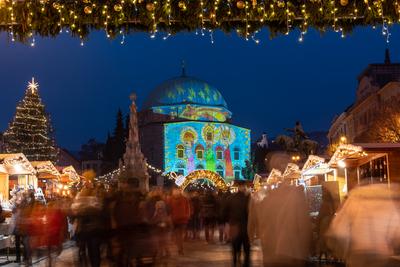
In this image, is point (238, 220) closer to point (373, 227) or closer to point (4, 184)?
point (373, 227)

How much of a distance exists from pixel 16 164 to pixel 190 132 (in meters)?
80.2

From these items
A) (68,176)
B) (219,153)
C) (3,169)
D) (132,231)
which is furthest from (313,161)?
(219,153)

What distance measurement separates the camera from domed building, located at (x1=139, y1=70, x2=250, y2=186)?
104m

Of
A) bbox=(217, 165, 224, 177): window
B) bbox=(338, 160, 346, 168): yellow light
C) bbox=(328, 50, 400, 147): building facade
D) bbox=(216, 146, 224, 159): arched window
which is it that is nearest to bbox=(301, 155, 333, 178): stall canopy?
bbox=(338, 160, 346, 168): yellow light

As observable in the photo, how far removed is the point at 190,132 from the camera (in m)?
105

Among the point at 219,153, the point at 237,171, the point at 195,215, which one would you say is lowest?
the point at 195,215

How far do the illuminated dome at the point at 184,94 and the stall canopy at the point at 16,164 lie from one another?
261 feet

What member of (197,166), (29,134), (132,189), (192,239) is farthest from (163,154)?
(132,189)

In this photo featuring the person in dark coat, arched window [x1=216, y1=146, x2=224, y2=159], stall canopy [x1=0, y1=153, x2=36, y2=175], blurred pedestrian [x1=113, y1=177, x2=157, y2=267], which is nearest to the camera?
blurred pedestrian [x1=113, y1=177, x2=157, y2=267]

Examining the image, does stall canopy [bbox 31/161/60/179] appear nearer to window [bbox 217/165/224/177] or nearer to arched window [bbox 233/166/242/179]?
window [bbox 217/165/224/177]

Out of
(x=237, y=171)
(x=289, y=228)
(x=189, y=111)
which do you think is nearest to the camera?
(x=289, y=228)

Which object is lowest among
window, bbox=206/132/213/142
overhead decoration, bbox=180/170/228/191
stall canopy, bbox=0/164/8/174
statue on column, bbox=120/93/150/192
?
stall canopy, bbox=0/164/8/174

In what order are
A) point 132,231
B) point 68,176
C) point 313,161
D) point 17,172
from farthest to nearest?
1. point 68,176
2. point 17,172
3. point 313,161
4. point 132,231

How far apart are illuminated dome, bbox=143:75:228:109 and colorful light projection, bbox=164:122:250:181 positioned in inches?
155
